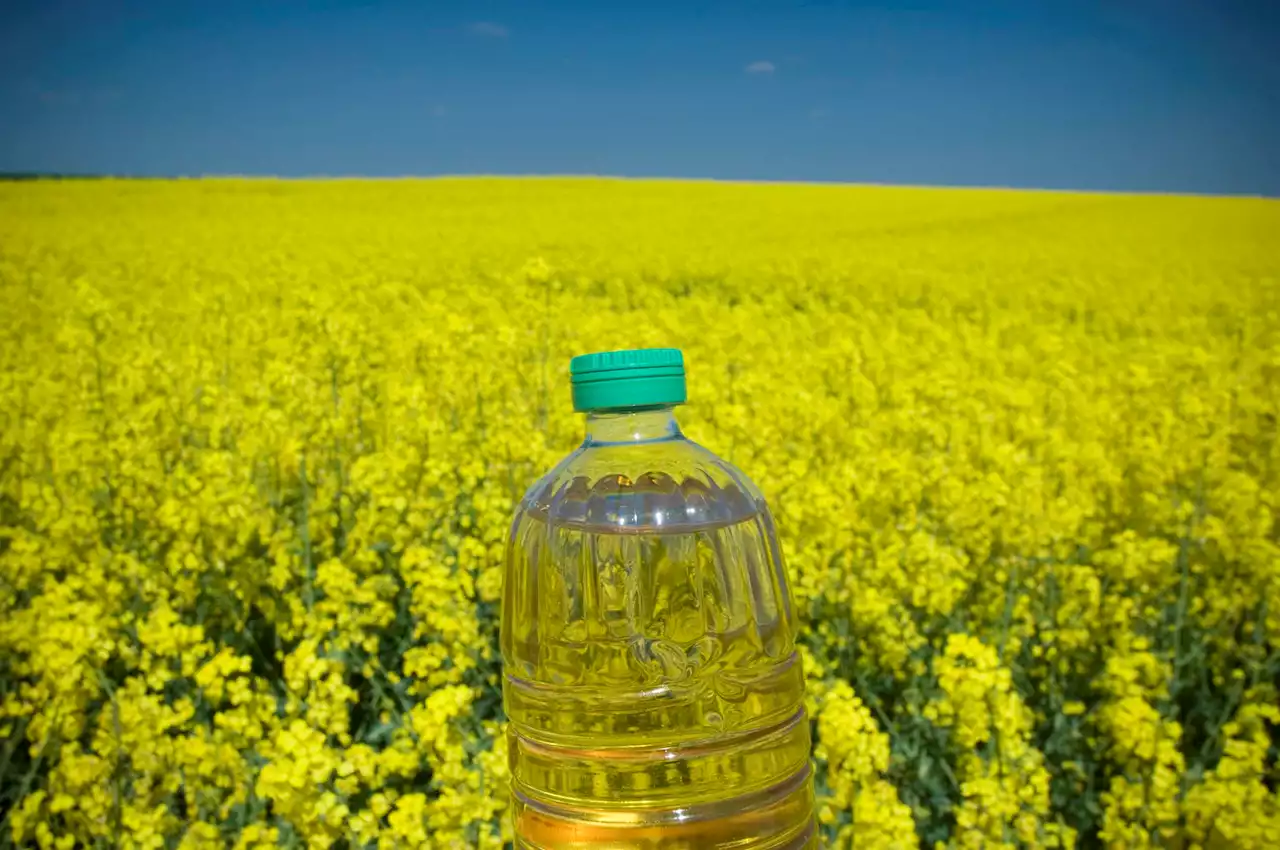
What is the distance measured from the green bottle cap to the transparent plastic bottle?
Answer: 0.10m

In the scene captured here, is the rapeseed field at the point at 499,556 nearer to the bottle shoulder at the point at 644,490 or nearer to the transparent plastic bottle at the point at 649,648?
the transparent plastic bottle at the point at 649,648

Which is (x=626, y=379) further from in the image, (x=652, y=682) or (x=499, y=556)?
(x=499, y=556)

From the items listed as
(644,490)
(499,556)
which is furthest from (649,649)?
(499,556)

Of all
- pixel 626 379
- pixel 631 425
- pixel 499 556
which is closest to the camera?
pixel 626 379

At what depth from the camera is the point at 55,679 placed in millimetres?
2469

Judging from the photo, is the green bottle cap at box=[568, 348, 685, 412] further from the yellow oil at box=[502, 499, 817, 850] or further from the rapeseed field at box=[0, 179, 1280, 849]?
the rapeseed field at box=[0, 179, 1280, 849]

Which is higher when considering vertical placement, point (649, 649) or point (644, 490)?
point (644, 490)

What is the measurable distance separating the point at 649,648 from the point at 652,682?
0.05 metres

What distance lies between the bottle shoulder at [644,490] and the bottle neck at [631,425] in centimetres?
2

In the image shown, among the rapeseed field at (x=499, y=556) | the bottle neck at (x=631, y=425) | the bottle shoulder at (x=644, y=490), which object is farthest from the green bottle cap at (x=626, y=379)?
the rapeseed field at (x=499, y=556)

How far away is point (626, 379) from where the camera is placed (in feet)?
4.08

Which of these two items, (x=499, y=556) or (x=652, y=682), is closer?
(x=652, y=682)

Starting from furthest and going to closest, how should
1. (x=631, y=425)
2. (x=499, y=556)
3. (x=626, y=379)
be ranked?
(x=499, y=556) → (x=631, y=425) → (x=626, y=379)

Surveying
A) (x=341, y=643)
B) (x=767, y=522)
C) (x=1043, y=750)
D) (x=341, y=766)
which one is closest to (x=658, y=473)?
(x=767, y=522)
